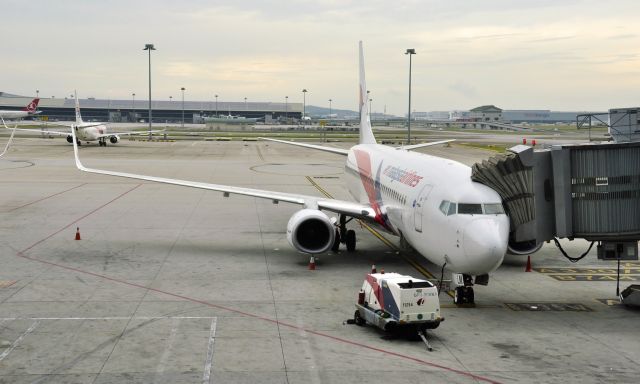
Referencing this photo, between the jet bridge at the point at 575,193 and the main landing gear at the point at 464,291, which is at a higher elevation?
the jet bridge at the point at 575,193

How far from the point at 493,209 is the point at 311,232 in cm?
900

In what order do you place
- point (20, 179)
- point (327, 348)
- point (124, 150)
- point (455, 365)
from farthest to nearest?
1. point (124, 150)
2. point (20, 179)
3. point (327, 348)
4. point (455, 365)

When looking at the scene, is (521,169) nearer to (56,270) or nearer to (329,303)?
(329,303)

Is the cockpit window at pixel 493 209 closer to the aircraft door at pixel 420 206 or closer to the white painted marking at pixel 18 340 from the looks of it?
the aircraft door at pixel 420 206

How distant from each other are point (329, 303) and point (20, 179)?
144 ft

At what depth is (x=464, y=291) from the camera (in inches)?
826

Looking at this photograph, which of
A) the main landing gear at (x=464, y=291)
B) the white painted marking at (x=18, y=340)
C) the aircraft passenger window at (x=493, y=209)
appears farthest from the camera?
the main landing gear at (x=464, y=291)

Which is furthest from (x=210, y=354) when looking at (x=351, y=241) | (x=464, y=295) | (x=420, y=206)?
(x=351, y=241)

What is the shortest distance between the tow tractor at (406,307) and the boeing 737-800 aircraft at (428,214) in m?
2.37

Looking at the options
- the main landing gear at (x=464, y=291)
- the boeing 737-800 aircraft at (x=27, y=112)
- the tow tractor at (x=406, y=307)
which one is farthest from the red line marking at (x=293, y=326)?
the boeing 737-800 aircraft at (x=27, y=112)

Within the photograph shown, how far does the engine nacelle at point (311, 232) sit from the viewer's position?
2669 cm

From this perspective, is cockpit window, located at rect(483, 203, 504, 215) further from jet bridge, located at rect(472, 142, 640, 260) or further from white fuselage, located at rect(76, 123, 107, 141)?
white fuselage, located at rect(76, 123, 107, 141)

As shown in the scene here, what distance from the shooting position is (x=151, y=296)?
2184cm

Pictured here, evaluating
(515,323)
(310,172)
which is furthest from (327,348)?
(310,172)
